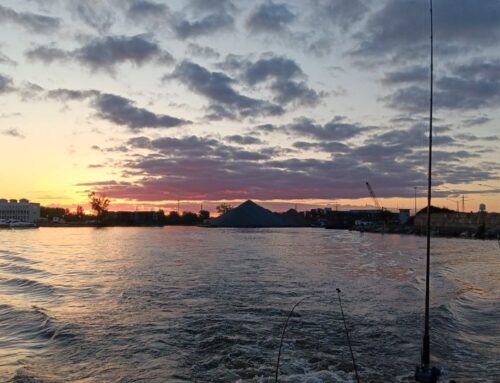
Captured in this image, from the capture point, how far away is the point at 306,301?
2178 centimetres

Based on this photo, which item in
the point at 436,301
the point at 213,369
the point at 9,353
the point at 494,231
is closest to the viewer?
the point at 213,369

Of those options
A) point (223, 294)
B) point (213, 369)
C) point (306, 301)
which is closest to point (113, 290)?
point (223, 294)

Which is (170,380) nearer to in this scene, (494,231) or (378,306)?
(378,306)

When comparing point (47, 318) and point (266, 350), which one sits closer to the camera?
point (266, 350)

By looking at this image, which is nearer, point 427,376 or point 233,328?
point 427,376

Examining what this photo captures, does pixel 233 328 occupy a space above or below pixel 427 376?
below

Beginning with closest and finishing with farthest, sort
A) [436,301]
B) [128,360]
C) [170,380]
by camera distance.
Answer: [170,380] < [128,360] < [436,301]

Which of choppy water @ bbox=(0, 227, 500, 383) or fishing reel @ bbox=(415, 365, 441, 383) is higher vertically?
fishing reel @ bbox=(415, 365, 441, 383)

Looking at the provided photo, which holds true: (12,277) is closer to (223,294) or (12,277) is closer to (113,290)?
(113,290)

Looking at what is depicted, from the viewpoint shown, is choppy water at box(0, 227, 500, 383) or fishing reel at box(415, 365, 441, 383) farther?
choppy water at box(0, 227, 500, 383)

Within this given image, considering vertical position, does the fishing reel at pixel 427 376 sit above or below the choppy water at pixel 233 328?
above

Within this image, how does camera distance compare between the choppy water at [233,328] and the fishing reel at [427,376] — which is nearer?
the fishing reel at [427,376]

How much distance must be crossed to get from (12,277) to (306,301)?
2293 centimetres

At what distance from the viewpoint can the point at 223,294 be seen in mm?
23953
